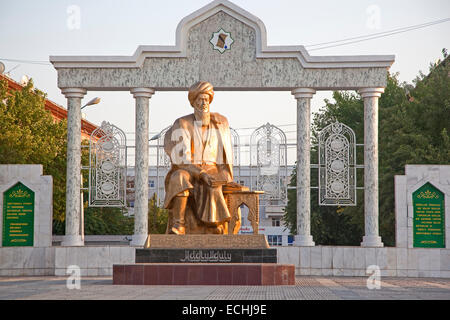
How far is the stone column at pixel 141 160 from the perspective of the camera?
19.5 meters

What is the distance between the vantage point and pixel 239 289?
12.2 m

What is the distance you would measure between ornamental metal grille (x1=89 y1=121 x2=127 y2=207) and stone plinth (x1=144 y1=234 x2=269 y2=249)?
20.6 ft

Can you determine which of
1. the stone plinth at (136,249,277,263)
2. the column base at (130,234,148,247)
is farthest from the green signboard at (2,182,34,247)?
the stone plinth at (136,249,277,263)

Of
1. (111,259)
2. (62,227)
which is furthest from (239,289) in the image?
(62,227)

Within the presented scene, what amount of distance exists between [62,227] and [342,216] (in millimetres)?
12122

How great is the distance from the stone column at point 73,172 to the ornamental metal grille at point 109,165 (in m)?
0.51

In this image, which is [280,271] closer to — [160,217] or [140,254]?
[140,254]

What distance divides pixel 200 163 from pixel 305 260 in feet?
17.1

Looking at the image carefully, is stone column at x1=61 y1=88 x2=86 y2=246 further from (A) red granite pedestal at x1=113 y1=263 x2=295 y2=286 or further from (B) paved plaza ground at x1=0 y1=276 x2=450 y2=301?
(A) red granite pedestal at x1=113 y1=263 x2=295 y2=286

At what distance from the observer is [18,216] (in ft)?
61.4

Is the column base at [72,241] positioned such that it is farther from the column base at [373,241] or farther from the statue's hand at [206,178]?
the column base at [373,241]

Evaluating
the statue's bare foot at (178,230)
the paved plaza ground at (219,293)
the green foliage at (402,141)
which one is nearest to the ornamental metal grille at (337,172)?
the green foliage at (402,141)

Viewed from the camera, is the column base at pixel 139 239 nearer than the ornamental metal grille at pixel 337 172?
Yes

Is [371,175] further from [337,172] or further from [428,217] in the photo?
[428,217]
